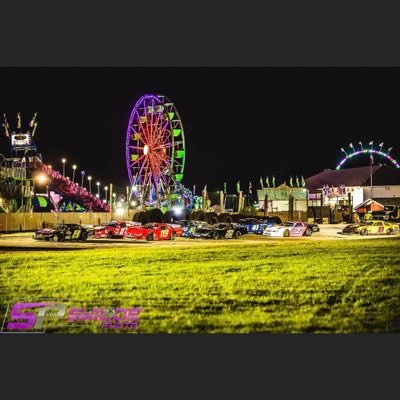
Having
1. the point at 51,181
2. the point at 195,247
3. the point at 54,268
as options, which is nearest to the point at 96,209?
the point at 51,181

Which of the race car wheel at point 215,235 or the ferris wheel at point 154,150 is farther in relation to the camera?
the ferris wheel at point 154,150

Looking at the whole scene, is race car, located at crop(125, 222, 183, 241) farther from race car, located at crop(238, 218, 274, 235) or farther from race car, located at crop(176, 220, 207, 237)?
race car, located at crop(238, 218, 274, 235)

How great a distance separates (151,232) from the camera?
31.8 metres

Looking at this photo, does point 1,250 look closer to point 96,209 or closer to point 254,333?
point 254,333

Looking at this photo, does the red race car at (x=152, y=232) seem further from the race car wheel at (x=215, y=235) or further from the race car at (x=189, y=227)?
the race car wheel at (x=215, y=235)

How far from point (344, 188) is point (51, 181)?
42.3 meters

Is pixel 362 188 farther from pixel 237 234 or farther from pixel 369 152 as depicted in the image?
pixel 237 234

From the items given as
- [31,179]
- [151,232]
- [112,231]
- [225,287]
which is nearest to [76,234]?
[112,231]

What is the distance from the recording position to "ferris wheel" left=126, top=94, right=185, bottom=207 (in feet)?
173

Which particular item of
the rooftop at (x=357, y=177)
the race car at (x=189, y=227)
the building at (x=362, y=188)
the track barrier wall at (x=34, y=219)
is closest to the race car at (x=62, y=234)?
the race car at (x=189, y=227)

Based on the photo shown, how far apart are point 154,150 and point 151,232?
2228 cm

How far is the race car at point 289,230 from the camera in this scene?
115 ft

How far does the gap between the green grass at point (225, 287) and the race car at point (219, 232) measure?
10.1 m

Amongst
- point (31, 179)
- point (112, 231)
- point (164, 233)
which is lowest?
point (164, 233)
